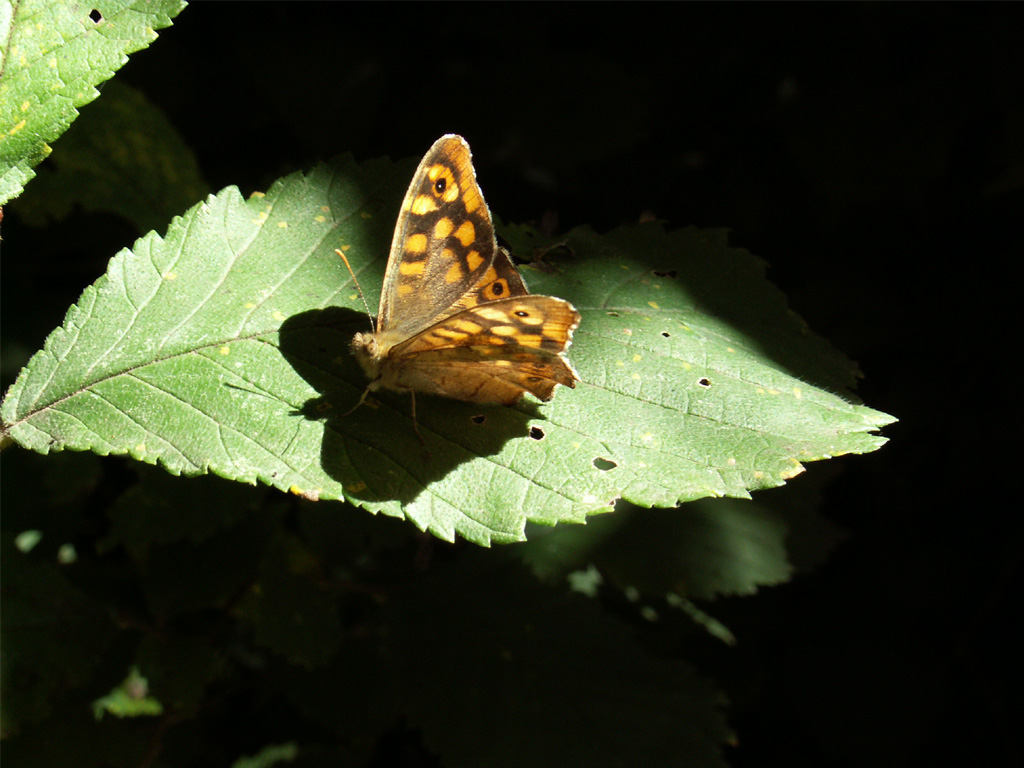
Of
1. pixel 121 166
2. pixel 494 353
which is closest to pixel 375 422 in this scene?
pixel 494 353

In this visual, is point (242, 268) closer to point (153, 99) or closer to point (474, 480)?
point (474, 480)

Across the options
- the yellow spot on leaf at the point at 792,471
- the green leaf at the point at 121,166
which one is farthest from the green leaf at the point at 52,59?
the yellow spot on leaf at the point at 792,471

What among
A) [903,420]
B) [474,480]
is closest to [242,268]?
[474,480]

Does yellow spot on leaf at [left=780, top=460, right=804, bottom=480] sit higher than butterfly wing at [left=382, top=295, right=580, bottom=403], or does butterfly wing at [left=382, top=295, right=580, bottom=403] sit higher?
butterfly wing at [left=382, top=295, right=580, bottom=403]

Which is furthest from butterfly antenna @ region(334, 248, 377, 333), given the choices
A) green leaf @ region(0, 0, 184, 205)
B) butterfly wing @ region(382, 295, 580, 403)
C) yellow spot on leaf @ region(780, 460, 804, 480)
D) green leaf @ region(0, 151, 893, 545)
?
yellow spot on leaf @ region(780, 460, 804, 480)

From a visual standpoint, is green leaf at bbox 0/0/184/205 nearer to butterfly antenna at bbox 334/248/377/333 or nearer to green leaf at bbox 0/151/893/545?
green leaf at bbox 0/151/893/545

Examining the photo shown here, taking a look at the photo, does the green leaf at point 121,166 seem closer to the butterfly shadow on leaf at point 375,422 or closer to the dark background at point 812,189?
the dark background at point 812,189

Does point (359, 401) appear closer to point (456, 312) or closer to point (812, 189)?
point (456, 312)
